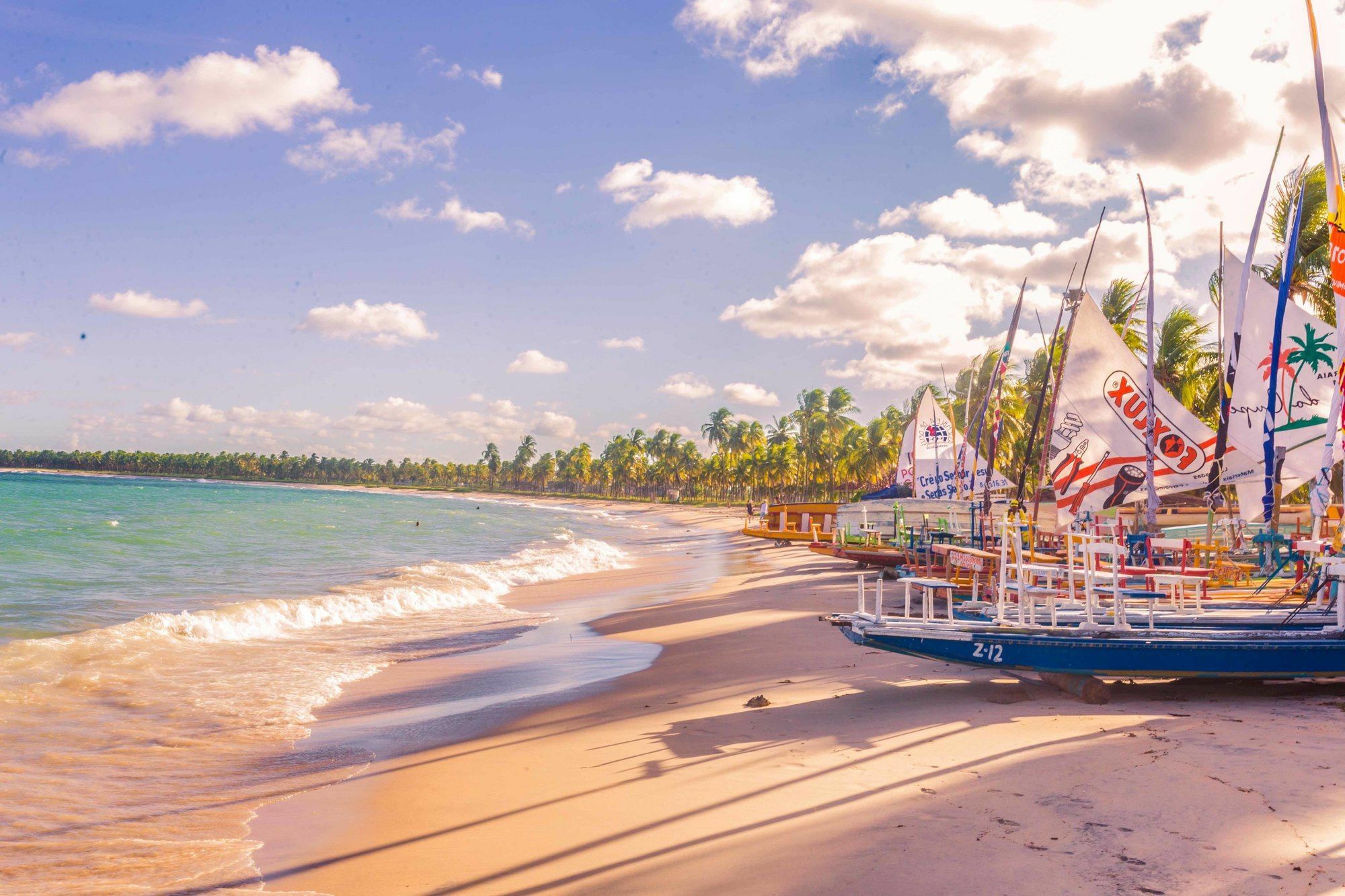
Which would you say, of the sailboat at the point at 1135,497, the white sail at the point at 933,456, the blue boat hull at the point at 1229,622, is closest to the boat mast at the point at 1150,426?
the sailboat at the point at 1135,497

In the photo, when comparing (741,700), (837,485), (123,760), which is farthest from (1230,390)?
(837,485)

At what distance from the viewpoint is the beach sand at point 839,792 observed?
5.77 m

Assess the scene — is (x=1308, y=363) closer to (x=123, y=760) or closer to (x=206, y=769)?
(x=206, y=769)

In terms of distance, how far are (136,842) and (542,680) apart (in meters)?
6.87

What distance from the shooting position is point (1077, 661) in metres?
9.61

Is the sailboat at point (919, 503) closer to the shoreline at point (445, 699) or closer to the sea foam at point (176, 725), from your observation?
the shoreline at point (445, 699)

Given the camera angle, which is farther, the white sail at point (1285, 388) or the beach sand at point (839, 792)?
the white sail at point (1285, 388)

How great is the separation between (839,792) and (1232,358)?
12.7m

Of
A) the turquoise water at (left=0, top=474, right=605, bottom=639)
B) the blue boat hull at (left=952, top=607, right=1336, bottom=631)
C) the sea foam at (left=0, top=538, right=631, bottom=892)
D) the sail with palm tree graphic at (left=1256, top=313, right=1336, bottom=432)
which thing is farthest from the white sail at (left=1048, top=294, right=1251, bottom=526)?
the turquoise water at (left=0, top=474, right=605, bottom=639)

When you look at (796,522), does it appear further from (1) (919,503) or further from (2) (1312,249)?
(2) (1312,249)

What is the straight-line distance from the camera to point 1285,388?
14.2 metres

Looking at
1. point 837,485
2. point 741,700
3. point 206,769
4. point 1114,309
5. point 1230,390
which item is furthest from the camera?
point 837,485

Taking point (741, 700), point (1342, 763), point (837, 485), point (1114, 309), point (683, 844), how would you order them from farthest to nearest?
1. point (837, 485)
2. point (1114, 309)
3. point (741, 700)
4. point (1342, 763)
5. point (683, 844)

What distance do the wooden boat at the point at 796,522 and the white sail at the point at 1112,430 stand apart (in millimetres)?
16784
